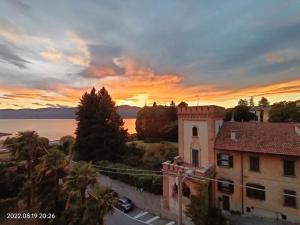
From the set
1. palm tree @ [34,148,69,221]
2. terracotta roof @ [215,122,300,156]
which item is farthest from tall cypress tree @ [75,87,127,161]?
terracotta roof @ [215,122,300,156]

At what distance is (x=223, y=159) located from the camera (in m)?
23.9

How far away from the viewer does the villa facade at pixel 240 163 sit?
20.4m

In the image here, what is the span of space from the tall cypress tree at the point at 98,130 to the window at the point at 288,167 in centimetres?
2748

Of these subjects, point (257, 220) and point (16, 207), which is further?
point (16, 207)

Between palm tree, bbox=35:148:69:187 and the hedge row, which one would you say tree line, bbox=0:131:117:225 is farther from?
the hedge row

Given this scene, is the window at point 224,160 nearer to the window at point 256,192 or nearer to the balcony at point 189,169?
the balcony at point 189,169

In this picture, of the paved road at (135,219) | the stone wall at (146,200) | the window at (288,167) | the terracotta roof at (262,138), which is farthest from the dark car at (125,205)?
the window at (288,167)

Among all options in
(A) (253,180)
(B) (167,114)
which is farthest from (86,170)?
(B) (167,114)

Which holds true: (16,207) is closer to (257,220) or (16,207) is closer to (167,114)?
(257,220)

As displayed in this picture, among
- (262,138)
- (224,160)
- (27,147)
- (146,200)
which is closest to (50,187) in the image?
(27,147)

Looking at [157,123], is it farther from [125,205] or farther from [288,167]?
[288,167]

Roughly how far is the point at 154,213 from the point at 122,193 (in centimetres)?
641

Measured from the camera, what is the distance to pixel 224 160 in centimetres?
2383

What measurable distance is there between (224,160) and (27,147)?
2249 centimetres
